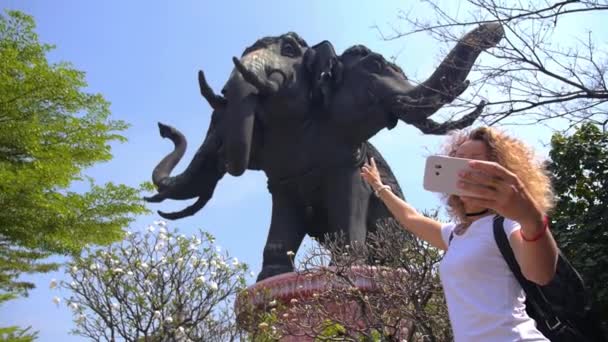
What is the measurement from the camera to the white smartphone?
5.48 ft

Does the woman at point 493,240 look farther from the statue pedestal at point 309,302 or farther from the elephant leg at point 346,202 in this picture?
the elephant leg at point 346,202

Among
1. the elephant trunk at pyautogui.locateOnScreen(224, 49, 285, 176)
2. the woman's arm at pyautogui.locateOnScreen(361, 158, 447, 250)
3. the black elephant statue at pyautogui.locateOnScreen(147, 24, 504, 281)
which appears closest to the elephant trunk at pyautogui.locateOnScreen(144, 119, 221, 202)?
the black elephant statue at pyautogui.locateOnScreen(147, 24, 504, 281)

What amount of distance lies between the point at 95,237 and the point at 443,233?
1236cm

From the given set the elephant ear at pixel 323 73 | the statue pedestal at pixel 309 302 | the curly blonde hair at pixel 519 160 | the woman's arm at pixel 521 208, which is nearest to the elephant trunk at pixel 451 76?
the elephant ear at pixel 323 73

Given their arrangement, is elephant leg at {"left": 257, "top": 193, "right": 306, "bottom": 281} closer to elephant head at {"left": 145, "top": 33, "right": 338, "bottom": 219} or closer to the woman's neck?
elephant head at {"left": 145, "top": 33, "right": 338, "bottom": 219}

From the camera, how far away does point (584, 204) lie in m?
10.5

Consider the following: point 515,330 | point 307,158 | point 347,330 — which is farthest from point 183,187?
point 515,330

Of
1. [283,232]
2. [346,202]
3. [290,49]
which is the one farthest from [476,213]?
[290,49]

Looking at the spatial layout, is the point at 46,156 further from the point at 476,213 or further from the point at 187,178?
the point at 476,213

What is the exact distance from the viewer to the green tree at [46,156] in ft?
41.7

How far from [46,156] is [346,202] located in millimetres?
6972

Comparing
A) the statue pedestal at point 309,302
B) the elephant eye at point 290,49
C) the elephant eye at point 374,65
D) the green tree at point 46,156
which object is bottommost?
the statue pedestal at point 309,302

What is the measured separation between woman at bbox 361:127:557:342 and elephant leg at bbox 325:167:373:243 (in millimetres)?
6068

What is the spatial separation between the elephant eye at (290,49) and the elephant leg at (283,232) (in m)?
1.53
